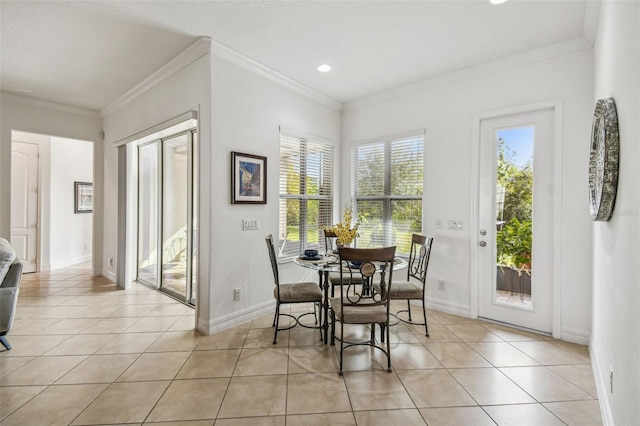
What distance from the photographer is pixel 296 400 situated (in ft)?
6.48

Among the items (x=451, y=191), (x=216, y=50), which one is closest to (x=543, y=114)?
(x=451, y=191)

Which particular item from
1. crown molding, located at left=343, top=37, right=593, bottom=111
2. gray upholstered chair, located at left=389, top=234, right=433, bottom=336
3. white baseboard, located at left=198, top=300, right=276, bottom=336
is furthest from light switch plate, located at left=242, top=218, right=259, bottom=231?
crown molding, located at left=343, top=37, right=593, bottom=111

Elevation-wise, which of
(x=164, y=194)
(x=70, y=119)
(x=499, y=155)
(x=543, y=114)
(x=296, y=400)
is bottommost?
(x=296, y=400)

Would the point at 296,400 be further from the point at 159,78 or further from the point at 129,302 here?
the point at 159,78

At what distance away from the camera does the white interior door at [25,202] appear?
543 cm

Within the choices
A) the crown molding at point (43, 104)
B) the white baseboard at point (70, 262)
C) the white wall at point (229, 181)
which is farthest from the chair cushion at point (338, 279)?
the white baseboard at point (70, 262)

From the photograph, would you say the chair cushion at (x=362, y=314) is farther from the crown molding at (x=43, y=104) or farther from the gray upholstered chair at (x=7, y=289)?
the crown molding at (x=43, y=104)

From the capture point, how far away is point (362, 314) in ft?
7.70

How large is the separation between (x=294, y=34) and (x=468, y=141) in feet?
7.36

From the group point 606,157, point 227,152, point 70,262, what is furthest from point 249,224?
point 70,262

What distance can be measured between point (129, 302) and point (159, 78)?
292cm

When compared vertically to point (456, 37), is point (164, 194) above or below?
below

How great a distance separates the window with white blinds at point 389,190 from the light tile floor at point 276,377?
136cm

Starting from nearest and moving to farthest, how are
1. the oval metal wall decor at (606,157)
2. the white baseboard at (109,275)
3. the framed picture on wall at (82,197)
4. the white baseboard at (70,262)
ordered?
the oval metal wall decor at (606,157), the white baseboard at (109,275), the white baseboard at (70,262), the framed picture on wall at (82,197)
